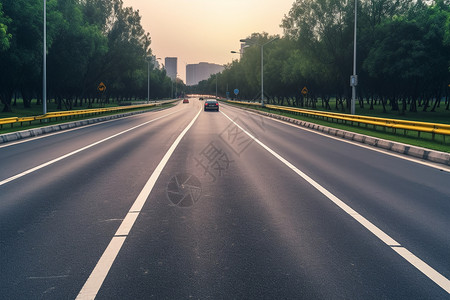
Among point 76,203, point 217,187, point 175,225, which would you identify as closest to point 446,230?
point 175,225

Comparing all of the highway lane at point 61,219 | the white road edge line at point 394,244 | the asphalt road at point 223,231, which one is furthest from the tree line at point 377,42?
the highway lane at point 61,219

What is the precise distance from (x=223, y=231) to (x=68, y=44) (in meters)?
45.3

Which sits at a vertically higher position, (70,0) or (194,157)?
(70,0)

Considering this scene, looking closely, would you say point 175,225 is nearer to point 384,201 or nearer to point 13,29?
point 384,201

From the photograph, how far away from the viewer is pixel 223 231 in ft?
17.8

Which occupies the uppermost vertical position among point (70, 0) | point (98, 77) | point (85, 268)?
point (70, 0)

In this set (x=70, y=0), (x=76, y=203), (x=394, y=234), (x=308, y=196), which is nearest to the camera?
(x=394, y=234)

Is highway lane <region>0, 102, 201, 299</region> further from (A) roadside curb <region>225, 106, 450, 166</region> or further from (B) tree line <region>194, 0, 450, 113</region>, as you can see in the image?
(B) tree line <region>194, 0, 450, 113</region>

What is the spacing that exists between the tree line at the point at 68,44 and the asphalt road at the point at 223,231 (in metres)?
21.9

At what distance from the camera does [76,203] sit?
6840mm

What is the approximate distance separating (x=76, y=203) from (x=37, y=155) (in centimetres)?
688

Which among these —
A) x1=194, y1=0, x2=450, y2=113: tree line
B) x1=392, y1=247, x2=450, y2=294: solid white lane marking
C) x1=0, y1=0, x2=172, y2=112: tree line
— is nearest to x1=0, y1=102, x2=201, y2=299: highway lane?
x1=392, y1=247, x2=450, y2=294: solid white lane marking

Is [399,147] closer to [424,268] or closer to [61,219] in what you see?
[424,268]

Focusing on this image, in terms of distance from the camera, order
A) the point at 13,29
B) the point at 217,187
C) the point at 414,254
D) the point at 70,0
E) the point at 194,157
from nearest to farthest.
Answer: the point at 414,254 < the point at 217,187 < the point at 194,157 < the point at 13,29 < the point at 70,0
